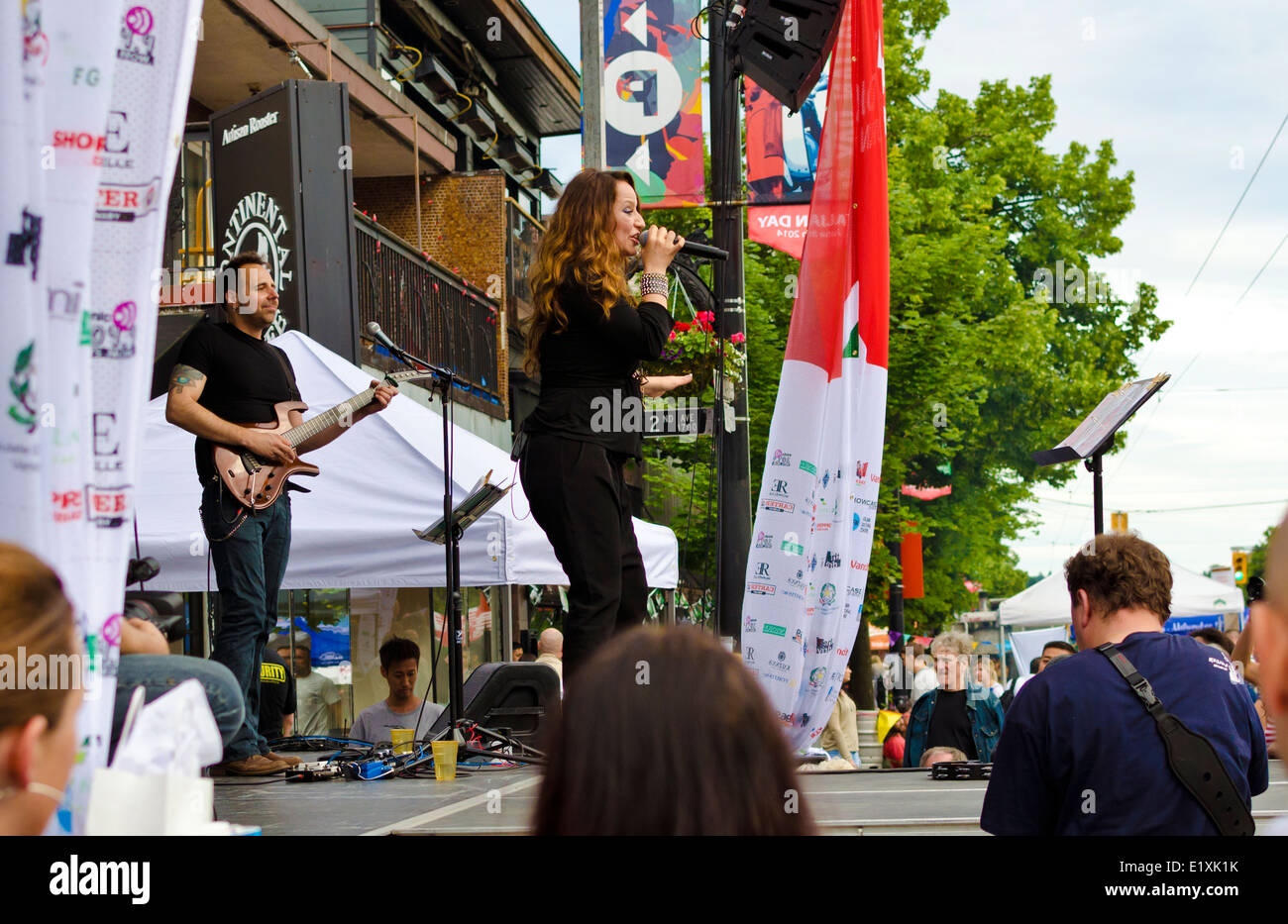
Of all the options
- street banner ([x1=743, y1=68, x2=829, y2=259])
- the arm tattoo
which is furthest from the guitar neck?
street banner ([x1=743, y1=68, x2=829, y2=259])

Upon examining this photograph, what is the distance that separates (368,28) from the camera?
19812mm

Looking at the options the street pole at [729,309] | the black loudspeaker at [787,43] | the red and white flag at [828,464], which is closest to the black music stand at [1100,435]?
the red and white flag at [828,464]

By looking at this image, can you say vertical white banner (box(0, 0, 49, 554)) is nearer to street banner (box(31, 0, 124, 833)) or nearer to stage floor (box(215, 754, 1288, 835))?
street banner (box(31, 0, 124, 833))

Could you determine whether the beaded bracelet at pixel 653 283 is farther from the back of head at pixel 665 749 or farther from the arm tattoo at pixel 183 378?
the back of head at pixel 665 749

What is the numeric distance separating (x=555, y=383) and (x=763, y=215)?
792 centimetres

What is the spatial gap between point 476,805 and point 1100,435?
3.11 m

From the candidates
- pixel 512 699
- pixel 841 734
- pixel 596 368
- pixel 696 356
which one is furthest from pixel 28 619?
pixel 841 734

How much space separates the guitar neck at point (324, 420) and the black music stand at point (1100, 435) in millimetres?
3157

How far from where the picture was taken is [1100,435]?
18.2ft

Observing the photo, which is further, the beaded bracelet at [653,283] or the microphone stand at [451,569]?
the microphone stand at [451,569]

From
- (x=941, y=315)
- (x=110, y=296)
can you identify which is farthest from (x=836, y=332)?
(x=941, y=315)

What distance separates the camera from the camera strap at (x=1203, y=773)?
329cm

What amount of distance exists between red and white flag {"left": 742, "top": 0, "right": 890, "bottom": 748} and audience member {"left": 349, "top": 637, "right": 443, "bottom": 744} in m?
2.84

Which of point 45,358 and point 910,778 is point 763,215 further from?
point 45,358
